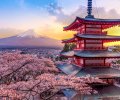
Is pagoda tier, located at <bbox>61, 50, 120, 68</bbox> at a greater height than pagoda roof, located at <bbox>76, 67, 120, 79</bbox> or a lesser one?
greater

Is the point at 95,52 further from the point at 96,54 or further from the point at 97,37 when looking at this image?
the point at 97,37

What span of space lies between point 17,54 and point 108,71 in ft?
24.4

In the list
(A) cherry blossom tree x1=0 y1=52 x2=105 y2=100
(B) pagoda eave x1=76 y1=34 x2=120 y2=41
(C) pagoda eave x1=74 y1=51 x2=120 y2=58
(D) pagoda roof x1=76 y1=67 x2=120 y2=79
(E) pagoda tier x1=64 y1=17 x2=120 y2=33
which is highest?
(E) pagoda tier x1=64 y1=17 x2=120 y2=33

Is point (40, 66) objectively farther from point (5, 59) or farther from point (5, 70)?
point (5, 70)

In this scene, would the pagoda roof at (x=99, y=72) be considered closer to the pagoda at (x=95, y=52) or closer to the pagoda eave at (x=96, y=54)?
the pagoda at (x=95, y=52)

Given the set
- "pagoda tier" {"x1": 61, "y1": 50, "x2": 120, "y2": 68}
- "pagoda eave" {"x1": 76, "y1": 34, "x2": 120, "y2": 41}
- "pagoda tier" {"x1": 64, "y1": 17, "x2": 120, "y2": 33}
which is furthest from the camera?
"pagoda tier" {"x1": 64, "y1": 17, "x2": 120, "y2": 33}

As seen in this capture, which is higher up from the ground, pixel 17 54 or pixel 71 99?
pixel 17 54

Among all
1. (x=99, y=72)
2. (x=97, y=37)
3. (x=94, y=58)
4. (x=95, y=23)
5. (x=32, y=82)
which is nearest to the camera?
(x=32, y=82)

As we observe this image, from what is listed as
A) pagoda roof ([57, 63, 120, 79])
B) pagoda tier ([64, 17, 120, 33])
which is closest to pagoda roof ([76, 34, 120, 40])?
pagoda tier ([64, 17, 120, 33])

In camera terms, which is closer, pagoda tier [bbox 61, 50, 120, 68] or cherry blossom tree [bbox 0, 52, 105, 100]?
cherry blossom tree [bbox 0, 52, 105, 100]

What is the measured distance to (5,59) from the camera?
2095 cm

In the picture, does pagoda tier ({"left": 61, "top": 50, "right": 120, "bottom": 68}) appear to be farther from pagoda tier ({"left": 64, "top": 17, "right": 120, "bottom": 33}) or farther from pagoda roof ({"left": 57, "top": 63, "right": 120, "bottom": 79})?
pagoda tier ({"left": 64, "top": 17, "right": 120, "bottom": 33})

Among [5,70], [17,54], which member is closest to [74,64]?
[17,54]

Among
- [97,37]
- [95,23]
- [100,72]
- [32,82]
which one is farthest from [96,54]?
[32,82]
